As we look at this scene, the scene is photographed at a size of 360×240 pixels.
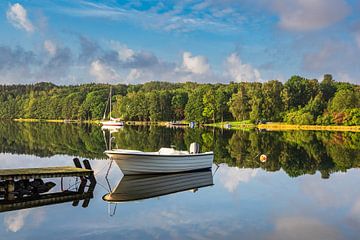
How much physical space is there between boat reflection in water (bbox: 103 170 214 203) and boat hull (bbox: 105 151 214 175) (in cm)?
41

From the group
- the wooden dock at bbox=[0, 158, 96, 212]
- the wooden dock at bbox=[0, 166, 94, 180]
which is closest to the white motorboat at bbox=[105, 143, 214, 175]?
the wooden dock at bbox=[0, 166, 94, 180]

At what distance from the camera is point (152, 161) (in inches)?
1177

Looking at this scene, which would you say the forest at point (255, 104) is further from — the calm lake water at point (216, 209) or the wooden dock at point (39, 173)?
the wooden dock at point (39, 173)

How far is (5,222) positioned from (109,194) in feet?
23.4

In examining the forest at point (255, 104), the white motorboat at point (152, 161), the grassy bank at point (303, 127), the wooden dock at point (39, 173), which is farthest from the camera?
the forest at point (255, 104)

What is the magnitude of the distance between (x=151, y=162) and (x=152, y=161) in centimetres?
10

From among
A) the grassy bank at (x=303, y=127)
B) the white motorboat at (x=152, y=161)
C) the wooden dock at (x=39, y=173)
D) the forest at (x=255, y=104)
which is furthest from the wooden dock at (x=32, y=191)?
the forest at (x=255, y=104)

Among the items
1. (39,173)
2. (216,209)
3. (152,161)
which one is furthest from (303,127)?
(39,173)

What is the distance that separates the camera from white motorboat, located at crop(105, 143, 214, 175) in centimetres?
2923

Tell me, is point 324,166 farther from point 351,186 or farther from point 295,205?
point 295,205

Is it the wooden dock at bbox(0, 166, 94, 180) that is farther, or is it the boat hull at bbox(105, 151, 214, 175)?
the boat hull at bbox(105, 151, 214, 175)

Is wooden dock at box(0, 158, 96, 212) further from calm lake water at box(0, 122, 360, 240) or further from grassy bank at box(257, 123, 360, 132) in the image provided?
grassy bank at box(257, 123, 360, 132)

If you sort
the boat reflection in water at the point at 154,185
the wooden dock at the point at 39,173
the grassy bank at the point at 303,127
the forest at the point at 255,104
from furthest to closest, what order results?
the forest at the point at 255,104 < the grassy bank at the point at 303,127 < the boat reflection in water at the point at 154,185 < the wooden dock at the point at 39,173

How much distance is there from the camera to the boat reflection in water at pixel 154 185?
25.2m
